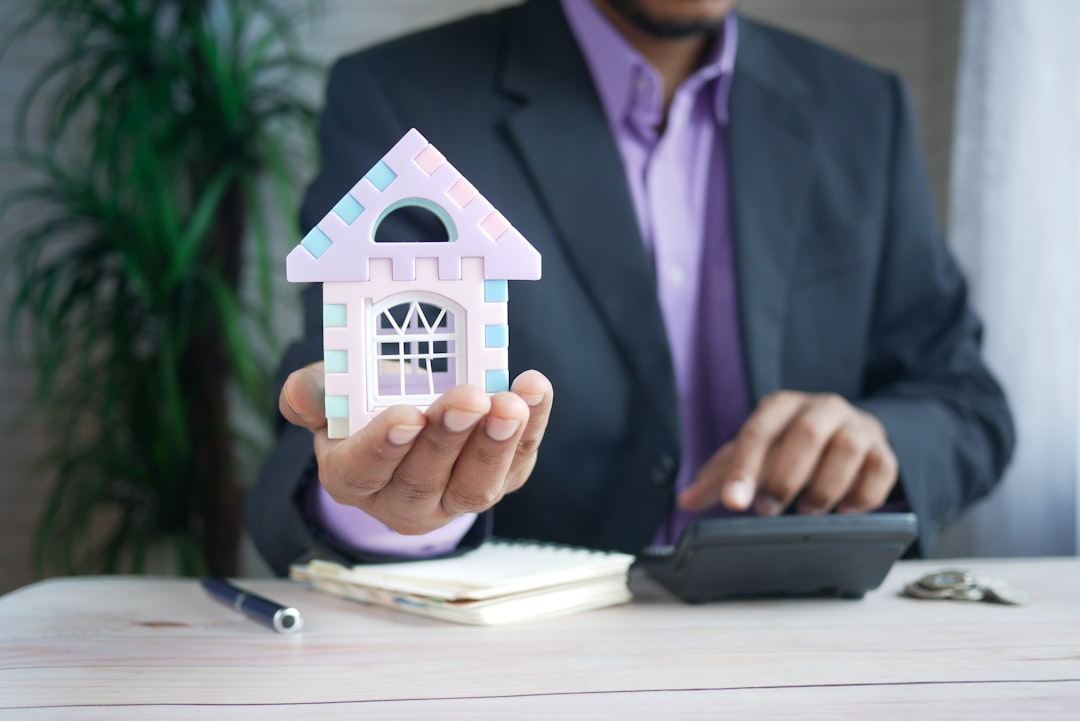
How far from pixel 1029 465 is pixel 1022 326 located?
0.27 metres

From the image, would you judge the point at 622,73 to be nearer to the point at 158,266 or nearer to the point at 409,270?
the point at 409,270

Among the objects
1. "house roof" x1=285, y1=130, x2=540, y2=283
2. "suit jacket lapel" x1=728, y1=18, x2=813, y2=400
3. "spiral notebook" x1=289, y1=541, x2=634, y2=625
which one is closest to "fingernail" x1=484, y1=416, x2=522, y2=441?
Answer: "house roof" x1=285, y1=130, x2=540, y2=283

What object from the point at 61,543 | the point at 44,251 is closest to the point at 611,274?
the point at 61,543

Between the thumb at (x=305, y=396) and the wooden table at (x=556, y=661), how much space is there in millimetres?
183

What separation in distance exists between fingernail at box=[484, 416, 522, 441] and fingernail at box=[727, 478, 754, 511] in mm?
443

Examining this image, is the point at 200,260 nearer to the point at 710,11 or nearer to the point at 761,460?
the point at 710,11

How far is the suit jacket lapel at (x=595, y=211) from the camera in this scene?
1304 millimetres

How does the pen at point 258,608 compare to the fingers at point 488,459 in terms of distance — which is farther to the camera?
the pen at point 258,608

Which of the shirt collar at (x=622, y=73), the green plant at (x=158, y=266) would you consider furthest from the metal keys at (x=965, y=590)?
the green plant at (x=158, y=266)

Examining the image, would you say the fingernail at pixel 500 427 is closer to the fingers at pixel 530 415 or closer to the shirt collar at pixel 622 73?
the fingers at pixel 530 415

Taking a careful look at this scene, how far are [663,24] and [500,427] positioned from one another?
0.97 meters

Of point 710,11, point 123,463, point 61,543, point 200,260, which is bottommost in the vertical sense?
point 61,543

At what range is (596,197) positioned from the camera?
4.34ft

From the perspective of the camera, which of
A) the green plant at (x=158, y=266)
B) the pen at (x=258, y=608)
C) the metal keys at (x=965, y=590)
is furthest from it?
the green plant at (x=158, y=266)
